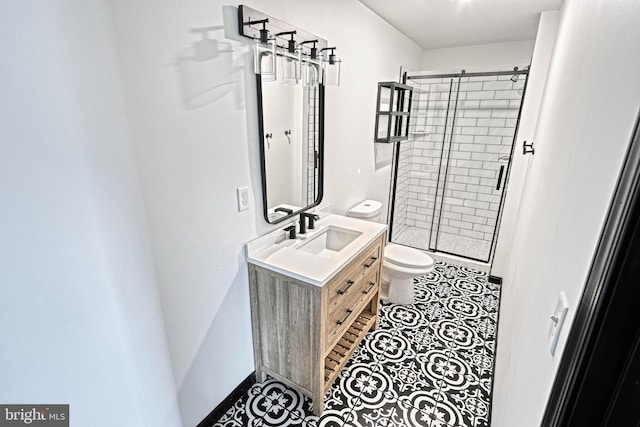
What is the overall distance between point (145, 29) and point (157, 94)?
209 mm

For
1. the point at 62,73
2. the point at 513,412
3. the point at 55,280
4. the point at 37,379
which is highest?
the point at 62,73

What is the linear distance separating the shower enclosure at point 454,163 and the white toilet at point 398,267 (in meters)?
1.09

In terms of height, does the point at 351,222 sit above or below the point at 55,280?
below

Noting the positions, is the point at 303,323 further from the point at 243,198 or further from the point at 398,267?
the point at 398,267

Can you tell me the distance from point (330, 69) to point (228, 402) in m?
2.09

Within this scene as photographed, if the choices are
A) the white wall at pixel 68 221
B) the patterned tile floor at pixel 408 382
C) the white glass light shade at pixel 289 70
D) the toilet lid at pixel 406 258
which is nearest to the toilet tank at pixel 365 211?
the toilet lid at pixel 406 258

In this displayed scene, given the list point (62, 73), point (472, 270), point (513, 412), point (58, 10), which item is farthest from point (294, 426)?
point (472, 270)

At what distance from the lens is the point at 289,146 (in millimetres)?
1851

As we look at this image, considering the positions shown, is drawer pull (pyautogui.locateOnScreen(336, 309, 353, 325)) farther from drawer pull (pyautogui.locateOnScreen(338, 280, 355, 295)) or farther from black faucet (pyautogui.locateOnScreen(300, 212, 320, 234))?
black faucet (pyautogui.locateOnScreen(300, 212, 320, 234))

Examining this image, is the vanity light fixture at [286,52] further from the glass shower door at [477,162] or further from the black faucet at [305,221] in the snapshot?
the glass shower door at [477,162]

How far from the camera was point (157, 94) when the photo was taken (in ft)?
3.65

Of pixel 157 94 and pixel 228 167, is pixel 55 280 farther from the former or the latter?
pixel 228 167

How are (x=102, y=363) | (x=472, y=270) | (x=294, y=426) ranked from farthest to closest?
(x=472, y=270), (x=294, y=426), (x=102, y=363)

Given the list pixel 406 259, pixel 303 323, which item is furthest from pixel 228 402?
pixel 406 259
